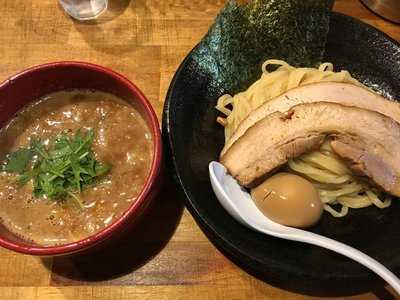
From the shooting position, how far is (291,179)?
1.40 meters

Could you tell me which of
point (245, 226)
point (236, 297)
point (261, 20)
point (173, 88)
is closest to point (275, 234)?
point (245, 226)

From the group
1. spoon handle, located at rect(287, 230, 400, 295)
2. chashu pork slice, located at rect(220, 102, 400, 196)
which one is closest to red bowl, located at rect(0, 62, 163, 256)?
chashu pork slice, located at rect(220, 102, 400, 196)

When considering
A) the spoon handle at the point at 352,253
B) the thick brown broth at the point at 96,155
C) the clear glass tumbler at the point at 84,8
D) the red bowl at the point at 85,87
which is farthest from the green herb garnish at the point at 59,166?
the clear glass tumbler at the point at 84,8

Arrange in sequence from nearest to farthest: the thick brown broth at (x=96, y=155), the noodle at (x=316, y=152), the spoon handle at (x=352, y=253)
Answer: the spoon handle at (x=352, y=253) → the thick brown broth at (x=96, y=155) → the noodle at (x=316, y=152)

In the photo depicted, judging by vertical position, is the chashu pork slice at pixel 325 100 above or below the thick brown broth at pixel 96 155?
above

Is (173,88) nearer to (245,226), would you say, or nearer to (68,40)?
(245,226)

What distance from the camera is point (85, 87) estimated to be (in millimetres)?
1439

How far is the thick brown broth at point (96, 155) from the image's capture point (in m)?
1.26

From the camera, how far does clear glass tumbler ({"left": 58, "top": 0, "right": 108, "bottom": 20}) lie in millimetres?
1926

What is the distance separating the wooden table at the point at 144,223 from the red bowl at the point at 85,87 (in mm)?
202

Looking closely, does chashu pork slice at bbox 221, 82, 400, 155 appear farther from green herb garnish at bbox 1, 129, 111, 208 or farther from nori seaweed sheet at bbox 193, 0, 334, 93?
green herb garnish at bbox 1, 129, 111, 208

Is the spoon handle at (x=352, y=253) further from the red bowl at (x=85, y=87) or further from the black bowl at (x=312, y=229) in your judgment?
the red bowl at (x=85, y=87)

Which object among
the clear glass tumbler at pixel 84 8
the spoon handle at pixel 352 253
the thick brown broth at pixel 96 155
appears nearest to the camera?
the spoon handle at pixel 352 253

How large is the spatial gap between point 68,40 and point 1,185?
768 mm
